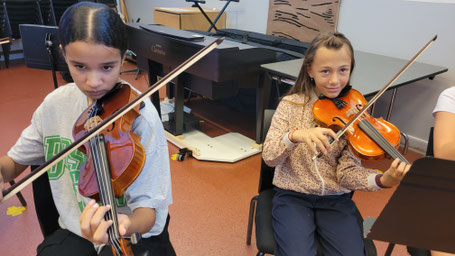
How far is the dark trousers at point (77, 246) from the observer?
0.88 meters

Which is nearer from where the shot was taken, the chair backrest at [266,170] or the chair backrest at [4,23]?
the chair backrest at [266,170]

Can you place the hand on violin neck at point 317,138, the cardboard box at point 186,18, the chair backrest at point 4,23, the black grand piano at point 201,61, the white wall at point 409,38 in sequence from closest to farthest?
the hand on violin neck at point 317,138, the black grand piano at point 201,61, the white wall at point 409,38, the cardboard box at point 186,18, the chair backrest at point 4,23

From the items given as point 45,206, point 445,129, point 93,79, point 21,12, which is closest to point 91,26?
point 93,79

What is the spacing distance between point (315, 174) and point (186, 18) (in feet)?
9.14

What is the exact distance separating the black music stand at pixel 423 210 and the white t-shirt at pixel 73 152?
49 cm

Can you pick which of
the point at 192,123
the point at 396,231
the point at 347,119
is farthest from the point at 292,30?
the point at 396,231

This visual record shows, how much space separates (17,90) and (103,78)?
343 cm

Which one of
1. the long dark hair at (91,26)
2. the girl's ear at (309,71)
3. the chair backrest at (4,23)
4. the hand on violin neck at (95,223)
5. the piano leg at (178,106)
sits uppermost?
the long dark hair at (91,26)

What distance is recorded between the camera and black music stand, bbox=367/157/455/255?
572 millimetres

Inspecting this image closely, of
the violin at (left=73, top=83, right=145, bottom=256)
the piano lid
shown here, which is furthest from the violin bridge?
the piano lid

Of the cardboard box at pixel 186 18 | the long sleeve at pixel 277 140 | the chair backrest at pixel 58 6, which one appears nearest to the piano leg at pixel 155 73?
the cardboard box at pixel 186 18

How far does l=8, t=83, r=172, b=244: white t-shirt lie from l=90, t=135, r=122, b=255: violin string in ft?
0.37

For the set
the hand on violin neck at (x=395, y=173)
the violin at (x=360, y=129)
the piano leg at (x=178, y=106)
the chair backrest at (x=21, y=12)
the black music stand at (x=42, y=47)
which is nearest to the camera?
the hand on violin neck at (x=395, y=173)

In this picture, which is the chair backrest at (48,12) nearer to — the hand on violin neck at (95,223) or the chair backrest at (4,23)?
the chair backrest at (4,23)
